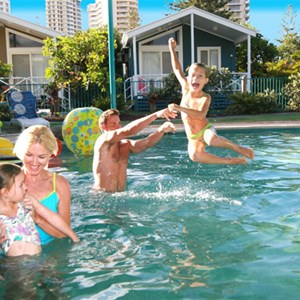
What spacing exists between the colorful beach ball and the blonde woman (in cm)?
541

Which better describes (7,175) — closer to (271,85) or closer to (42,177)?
(42,177)

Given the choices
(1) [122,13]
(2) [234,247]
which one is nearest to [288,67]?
(2) [234,247]

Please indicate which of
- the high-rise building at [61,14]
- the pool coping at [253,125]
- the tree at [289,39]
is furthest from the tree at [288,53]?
the high-rise building at [61,14]

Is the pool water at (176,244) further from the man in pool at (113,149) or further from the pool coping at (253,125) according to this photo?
the pool coping at (253,125)

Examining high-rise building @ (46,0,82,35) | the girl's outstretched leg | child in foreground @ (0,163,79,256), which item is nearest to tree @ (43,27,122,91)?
the girl's outstretched leg

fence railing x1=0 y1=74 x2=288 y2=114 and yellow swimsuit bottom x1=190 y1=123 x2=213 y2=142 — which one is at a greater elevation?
fence railing x1=0 y1=74 x2=288 y2=114

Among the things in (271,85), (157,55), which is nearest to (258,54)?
(157,55)

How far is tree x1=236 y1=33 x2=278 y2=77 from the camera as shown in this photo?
28703 mm

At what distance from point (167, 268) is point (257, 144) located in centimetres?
849

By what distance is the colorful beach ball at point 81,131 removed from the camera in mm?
9414

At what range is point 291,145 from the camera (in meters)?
11.6

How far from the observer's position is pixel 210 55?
84.5 feet

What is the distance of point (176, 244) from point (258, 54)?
86.7 ft

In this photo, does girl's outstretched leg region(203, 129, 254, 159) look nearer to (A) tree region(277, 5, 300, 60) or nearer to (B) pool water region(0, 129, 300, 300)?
(B) pool water region(0, 129, 300, 300)
